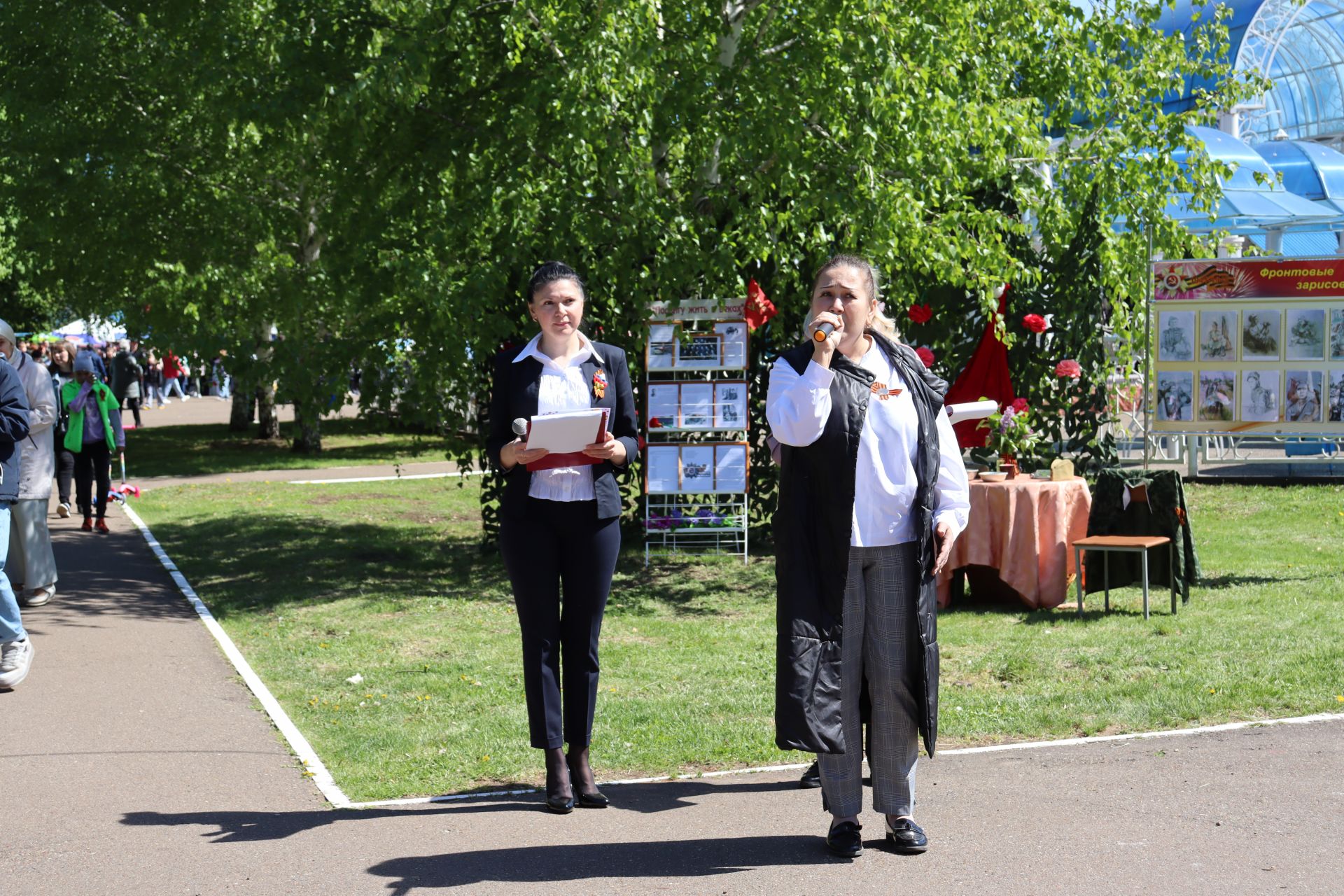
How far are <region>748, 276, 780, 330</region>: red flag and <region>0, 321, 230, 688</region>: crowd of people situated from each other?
4.52m

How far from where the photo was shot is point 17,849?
4953 mm

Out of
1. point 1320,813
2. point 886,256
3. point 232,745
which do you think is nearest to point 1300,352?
point 886,256

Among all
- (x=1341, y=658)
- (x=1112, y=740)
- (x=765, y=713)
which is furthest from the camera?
(x=1341, y=658)

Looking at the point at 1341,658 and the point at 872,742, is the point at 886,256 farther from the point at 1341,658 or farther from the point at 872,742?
the point at 872,742

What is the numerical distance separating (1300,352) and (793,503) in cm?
734

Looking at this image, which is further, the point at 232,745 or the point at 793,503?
the point at 232,745

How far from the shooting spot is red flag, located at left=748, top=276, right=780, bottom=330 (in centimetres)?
1184

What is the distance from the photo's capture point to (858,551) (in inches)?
187

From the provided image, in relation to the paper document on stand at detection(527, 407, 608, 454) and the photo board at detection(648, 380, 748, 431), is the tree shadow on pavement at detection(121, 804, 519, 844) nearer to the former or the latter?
the paper document on stand at detection(527, 407, 608, 454)

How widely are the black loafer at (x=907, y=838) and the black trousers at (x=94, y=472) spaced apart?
39.5 feet

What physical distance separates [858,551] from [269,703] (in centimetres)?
379

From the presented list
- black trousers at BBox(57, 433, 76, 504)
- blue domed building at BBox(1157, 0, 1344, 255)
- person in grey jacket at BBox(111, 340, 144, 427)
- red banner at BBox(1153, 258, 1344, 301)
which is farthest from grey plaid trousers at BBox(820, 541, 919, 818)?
person in grey jacket at BBox(111, 340, 144, 427)

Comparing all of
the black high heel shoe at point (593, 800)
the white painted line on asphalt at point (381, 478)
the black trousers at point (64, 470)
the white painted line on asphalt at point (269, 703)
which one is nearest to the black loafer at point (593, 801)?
the black high heel shoe at point (593, 800)

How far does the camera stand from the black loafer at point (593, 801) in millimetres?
5398
